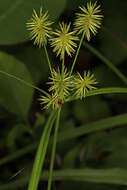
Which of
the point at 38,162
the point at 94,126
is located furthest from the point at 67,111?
the point at 38,162

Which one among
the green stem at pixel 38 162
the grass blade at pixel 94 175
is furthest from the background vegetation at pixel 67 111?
the green stem at pixel 38 162

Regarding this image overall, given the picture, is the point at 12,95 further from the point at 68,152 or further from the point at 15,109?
the point at 68,152

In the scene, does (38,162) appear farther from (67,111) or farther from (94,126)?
(67,111)

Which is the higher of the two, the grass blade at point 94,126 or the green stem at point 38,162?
the grass blade at point 94,126

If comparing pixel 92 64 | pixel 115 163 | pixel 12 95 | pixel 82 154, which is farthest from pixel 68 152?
pixel 92 64

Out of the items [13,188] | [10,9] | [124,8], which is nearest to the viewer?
[10,9]

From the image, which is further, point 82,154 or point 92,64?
point 92,64

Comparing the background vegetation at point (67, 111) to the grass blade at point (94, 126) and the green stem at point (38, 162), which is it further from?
the green stem at point (38, 162)

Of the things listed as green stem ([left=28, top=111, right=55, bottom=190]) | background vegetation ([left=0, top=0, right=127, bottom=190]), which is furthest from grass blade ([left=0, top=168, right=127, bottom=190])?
green stem ([left=28, top=111, right=55, bottom=190])
